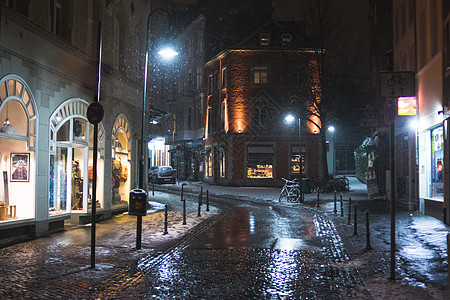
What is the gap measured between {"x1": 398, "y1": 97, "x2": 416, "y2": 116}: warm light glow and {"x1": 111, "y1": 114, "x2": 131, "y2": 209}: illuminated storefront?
1150 centimetres

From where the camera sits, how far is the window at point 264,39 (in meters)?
41.8

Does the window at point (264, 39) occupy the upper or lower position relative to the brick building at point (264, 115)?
upper

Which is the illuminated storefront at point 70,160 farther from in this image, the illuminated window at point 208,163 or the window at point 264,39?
the illuminated window at point 208,163

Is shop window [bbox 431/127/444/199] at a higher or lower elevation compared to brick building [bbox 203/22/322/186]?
lower

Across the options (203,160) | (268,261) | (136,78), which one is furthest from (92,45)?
(203,160)

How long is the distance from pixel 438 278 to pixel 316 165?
112 ft

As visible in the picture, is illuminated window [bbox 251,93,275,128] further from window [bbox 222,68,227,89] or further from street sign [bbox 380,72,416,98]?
street sign [bbox 380,72,416,98]

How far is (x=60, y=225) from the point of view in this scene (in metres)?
13.4

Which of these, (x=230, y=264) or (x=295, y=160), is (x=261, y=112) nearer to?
(x=295, y=160)

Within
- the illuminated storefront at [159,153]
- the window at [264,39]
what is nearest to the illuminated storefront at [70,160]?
the window at [264,39]

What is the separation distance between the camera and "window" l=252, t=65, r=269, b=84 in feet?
137

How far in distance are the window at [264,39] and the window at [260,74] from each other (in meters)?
2.07

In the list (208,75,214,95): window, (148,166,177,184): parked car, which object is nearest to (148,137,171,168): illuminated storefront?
(148,166,177,184): parked car

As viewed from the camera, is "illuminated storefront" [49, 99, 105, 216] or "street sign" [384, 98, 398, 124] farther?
"illuminated storefront" [49, 99, 105, 216]
